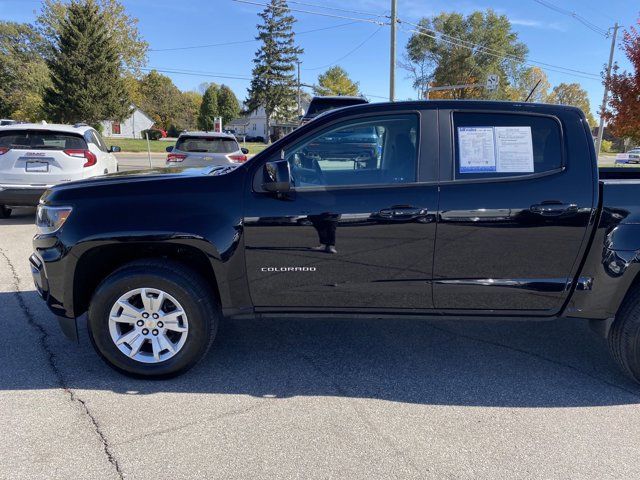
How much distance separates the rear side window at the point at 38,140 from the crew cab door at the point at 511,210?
7.28 meters

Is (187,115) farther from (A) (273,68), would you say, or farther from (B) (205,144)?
(B) (205,144)

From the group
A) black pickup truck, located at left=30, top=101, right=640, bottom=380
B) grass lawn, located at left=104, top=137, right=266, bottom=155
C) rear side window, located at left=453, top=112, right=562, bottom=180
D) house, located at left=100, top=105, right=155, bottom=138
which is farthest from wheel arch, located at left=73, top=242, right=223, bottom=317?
house, located at left=100, top=105, right=155, bottom=138

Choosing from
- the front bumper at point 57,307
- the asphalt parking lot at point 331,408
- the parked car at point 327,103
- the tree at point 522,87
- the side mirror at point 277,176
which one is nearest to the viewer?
the asphalt parking lot at point 331,408

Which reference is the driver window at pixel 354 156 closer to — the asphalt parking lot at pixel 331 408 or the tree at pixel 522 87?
the asphalt parking lot at pixel 331 408

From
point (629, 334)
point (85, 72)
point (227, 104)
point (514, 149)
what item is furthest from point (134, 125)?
point (629, 334)

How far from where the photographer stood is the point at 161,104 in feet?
251

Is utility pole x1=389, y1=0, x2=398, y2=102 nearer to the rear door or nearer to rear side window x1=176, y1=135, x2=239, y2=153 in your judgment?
rear side window x1=176, y1=135, x2=239, y2=153

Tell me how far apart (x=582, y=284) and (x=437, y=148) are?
4.36 feet

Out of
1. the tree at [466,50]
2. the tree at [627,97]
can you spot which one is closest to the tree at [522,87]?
the tree at [466,50]

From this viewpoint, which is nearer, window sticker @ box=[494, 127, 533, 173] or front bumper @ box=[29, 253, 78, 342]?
window sticker @ box=[494, 127, 533, 173]

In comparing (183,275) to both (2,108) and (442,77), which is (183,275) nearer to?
(442,77)

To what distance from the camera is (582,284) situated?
3229mm

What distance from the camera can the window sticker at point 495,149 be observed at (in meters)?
3.25

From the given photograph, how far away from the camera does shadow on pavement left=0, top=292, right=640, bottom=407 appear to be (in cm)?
327
